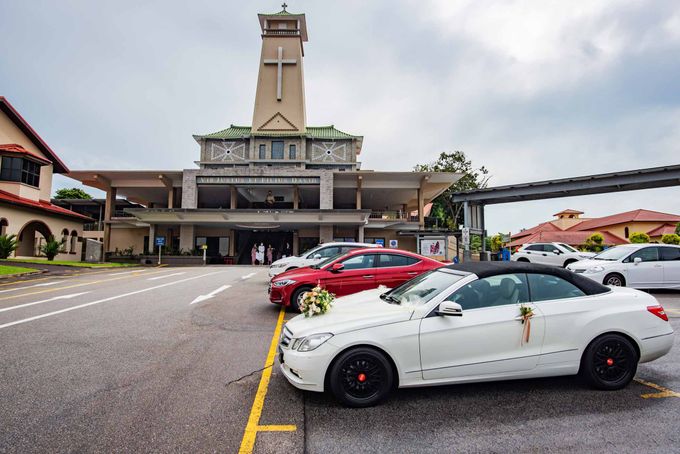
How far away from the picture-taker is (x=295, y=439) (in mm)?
3053

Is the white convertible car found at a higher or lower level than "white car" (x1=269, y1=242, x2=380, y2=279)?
lower

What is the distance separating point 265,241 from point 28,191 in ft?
64.4

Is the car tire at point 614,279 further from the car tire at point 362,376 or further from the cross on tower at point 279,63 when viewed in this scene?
the cross on tower at point 279,63

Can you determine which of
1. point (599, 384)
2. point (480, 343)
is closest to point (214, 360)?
point (480, 343)

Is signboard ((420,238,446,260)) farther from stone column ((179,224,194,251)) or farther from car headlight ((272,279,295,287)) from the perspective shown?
stone column ((179,224,194,251))

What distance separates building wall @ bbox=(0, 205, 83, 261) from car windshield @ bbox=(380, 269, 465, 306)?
29.4m

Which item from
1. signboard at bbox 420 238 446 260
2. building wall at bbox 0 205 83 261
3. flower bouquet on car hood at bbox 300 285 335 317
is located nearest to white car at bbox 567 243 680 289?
flower bouquet on car hood at bbox 300 285 335 317

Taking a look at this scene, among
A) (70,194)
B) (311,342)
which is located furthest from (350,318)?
(70,194)

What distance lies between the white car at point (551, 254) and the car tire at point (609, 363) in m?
17.2

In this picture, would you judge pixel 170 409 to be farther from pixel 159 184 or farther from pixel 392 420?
pixel 159 184

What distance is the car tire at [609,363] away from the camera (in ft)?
13.2

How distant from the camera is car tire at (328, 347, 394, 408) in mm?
3635

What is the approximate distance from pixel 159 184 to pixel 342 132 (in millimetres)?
21391

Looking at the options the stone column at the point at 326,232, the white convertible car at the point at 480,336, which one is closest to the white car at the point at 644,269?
the white convertible car at the point at 480,336
